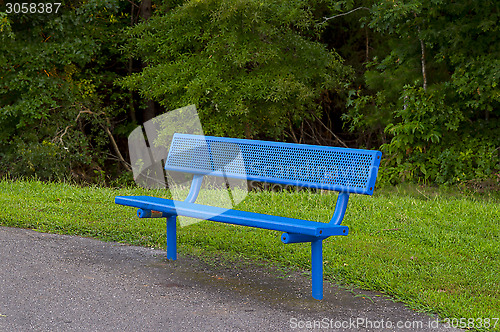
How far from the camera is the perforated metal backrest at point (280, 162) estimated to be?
164 inches

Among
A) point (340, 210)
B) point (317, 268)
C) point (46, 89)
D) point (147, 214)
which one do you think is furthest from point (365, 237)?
point (46, 89)

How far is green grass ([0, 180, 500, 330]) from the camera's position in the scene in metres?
4.27

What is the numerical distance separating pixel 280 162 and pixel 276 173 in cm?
10

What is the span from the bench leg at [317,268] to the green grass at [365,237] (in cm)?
48

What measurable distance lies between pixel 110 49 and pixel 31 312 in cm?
1039

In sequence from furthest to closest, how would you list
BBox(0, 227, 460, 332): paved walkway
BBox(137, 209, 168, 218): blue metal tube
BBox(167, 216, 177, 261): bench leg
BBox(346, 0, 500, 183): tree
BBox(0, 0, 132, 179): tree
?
BBox(0, 0, 132, 179): tree < BBox(346, 0, 500, 183): tree < BBox(167, 216, 177, 261): bench leg < BBox(137, 209, 168, 218): blue metal tube < BBox(0, 227, 460, 332): paved walkway

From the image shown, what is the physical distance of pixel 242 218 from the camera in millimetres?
4086

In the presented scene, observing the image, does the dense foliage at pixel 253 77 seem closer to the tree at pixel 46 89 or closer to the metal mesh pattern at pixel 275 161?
the tree at pixel 46 89

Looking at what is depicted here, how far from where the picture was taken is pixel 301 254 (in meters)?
5.09

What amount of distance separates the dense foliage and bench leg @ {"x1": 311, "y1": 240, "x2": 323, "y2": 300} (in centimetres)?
732

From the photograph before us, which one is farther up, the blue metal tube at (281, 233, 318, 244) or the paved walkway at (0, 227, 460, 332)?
the blue metal tube at (281, 233, 318, 244)

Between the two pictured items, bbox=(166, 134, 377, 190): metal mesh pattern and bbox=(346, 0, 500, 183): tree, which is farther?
bbox=(346, 0, 500, 183): tree

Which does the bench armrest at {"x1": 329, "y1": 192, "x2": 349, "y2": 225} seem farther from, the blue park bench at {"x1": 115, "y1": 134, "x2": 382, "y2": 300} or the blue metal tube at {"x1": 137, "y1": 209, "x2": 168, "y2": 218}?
the blue metal tube at {"x1": 137, "y1": 209, "x2": 168, "y2": 218}

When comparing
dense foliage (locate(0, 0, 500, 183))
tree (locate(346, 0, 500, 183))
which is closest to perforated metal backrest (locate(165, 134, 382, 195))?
dense foliage (locate(0, 0, 500, 183))
